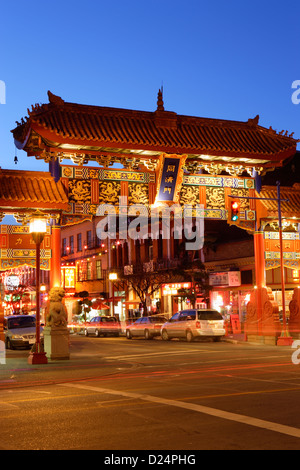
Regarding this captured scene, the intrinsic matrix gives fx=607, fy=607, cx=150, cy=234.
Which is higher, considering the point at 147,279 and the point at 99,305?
the point at 147,279

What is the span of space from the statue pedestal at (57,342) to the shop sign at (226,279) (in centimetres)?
2391

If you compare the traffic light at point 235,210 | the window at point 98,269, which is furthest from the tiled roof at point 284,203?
the window at point 98,269

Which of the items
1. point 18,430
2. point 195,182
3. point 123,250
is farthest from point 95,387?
point 123,250

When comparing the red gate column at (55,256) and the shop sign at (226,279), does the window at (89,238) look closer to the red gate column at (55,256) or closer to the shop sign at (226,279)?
the shop sign at (226,279)

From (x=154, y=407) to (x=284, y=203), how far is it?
63.7ft

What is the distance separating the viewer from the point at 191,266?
4644 cm

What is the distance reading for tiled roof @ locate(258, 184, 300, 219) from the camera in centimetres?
2758

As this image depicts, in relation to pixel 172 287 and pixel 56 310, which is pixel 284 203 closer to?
pixel 56 310

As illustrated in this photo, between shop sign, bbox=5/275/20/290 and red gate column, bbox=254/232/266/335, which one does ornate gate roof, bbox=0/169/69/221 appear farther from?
shop sign, bbox=5/275/20/290

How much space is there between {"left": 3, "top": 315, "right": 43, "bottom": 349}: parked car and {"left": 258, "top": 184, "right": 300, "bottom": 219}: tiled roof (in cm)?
1269

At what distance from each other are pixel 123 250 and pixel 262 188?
35500 mm

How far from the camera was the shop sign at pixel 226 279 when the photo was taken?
44.5m

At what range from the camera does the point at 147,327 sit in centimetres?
4088

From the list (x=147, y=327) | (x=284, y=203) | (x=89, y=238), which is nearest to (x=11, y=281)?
(x=89, y=238)
